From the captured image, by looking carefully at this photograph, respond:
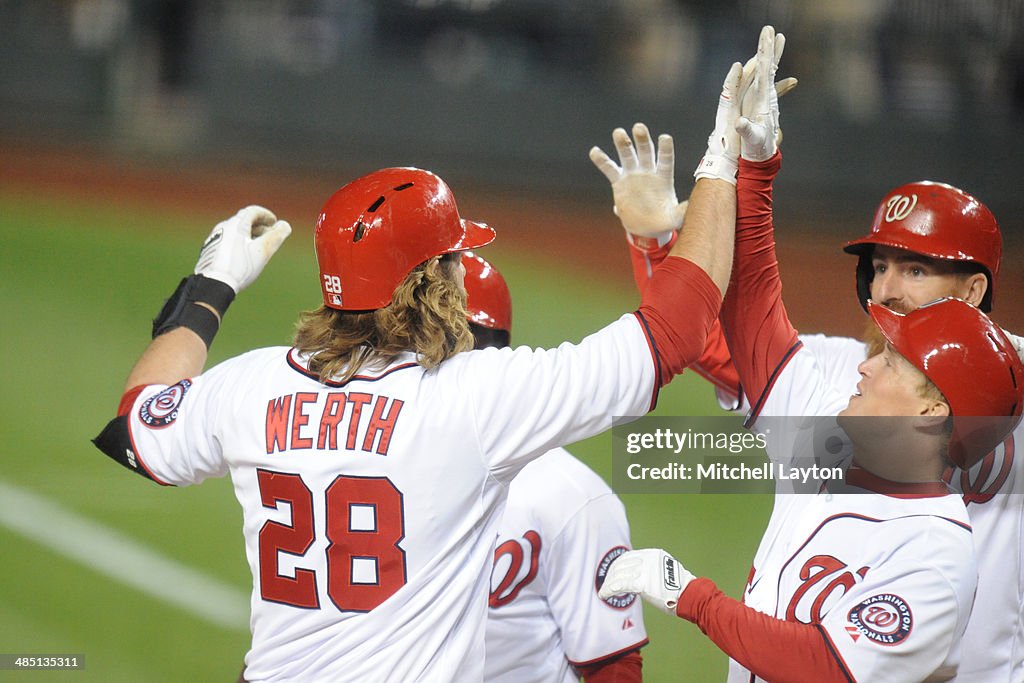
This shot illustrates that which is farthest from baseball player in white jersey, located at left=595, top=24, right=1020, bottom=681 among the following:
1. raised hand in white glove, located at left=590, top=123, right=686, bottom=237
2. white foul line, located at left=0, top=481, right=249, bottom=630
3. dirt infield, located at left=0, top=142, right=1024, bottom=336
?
dirt infield, located at left=0, top=142, right=1024, bottom=336

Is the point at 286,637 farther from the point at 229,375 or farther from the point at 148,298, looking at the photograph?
the point at 148,298

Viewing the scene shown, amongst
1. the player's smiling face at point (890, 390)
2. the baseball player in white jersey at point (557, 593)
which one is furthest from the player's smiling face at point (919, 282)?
the baseball player in white jersey at point (557, 593)

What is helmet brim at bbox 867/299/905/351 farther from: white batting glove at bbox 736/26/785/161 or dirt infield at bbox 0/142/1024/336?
dirt infield at bbox 0/142/1024/336

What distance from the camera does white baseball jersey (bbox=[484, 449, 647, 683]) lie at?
123 inches

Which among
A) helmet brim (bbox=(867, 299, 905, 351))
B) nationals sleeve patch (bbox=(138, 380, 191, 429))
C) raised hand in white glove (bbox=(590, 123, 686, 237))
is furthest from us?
raised hand in white glove (bbox=(590, 123, 686, 237))

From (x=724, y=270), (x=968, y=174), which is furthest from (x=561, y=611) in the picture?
(x=968, y=174)

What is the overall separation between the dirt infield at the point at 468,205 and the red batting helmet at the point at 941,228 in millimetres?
6680

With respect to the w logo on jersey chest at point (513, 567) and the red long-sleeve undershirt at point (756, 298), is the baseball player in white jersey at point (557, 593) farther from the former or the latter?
the red long-sleeve undershirt at point (756, 298)

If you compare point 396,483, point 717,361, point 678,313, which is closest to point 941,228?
point 717,361

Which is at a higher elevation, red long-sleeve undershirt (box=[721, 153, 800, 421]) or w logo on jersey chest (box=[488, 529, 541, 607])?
red long-sleeve undershirt (box=[721, 153, 800, 421])

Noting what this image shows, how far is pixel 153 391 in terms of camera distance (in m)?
2.91

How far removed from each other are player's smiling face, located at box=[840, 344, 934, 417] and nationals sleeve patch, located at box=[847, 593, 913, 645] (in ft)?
1.47

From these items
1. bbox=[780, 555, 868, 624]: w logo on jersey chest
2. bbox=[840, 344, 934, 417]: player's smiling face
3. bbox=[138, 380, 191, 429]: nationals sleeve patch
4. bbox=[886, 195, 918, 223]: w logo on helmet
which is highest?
bbox=[886, 195, 918, 223]: w logo on helmet

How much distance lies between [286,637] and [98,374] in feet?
19.3
